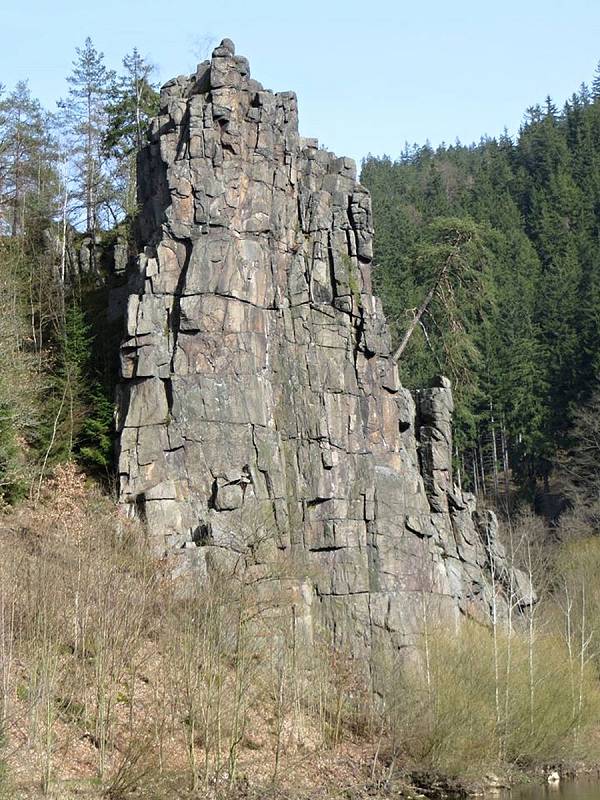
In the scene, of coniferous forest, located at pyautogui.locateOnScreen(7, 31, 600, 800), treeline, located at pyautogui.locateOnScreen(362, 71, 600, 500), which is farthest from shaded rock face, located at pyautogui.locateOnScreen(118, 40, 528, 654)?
treeline, located at pyautogui.locateOnScreen(362, 71, 600, 500)

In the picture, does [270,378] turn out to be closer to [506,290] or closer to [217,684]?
[217,684]

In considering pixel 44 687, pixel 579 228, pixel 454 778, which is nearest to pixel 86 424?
pixel 454 778

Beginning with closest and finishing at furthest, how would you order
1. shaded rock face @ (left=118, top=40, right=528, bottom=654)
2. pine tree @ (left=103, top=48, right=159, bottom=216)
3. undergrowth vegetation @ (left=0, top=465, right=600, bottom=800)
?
1. undergrowth vegetation @ (left=0, top=465, right=600, bottom=800)
2. shaded rock face @ (left=118, top=40, right=528, bottom=654)
3. pine tree @ (left=103, top=48, right=159, bottom=216)

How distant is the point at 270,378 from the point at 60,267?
59.6 feet

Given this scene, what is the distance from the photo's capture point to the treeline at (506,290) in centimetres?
6725

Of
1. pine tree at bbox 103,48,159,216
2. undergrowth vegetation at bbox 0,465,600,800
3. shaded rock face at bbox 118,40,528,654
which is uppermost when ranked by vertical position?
→ pine tree at bbox 103,48,159,216

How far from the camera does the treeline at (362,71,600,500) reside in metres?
67.2

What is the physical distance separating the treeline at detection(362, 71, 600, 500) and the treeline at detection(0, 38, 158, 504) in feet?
56.9

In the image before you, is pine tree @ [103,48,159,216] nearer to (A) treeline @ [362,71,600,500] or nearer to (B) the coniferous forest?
(B) the coniferous forest

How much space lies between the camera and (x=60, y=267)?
61.2 meters

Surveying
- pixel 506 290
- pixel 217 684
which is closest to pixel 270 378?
pixel 217 684

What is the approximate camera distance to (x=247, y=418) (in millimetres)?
46562

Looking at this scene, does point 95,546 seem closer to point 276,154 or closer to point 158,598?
point 158,598

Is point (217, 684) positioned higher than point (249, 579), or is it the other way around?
point (249, 579)
